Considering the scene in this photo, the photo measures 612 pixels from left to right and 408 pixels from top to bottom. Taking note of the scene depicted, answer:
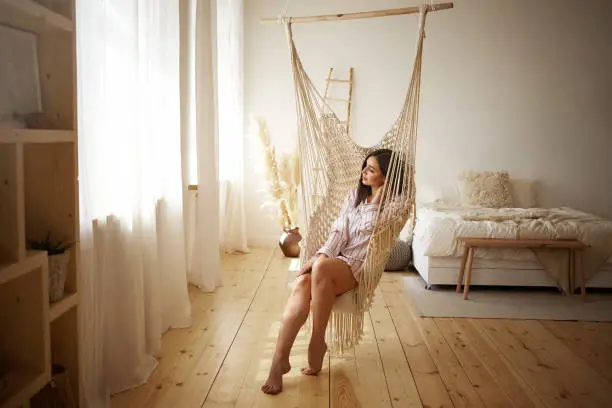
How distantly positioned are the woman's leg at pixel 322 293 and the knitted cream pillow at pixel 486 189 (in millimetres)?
2549

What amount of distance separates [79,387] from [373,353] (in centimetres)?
136

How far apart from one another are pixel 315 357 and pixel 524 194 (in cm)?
312

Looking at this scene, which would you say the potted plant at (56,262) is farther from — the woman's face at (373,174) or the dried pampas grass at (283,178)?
the dried pampas grass at (283,178)

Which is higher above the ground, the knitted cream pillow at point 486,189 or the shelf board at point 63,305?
the knitted cream pillow at point 486,189

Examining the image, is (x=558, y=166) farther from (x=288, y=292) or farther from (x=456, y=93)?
(x=288, y=292)

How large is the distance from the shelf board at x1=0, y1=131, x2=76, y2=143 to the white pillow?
4.04 m

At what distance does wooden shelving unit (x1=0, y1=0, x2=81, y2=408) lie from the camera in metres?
1.18

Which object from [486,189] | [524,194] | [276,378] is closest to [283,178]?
[486,189]

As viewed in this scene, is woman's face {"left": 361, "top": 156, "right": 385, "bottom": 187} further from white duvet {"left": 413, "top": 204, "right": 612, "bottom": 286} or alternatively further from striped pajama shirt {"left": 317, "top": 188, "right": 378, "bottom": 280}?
white duvet {"left": 413, "top": 204, "right": 612, "bottom": 286}

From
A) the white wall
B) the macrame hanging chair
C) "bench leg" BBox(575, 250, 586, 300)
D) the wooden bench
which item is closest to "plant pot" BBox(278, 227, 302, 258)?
the white wall

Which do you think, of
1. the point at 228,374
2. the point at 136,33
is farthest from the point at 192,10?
the point at 228,374

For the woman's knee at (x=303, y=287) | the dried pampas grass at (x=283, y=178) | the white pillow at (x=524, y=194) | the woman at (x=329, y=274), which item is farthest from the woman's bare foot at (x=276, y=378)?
the white pillow at (x=524, y=194)

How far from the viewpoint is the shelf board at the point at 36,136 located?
44.0 inches

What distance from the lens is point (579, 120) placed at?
15.8ft
